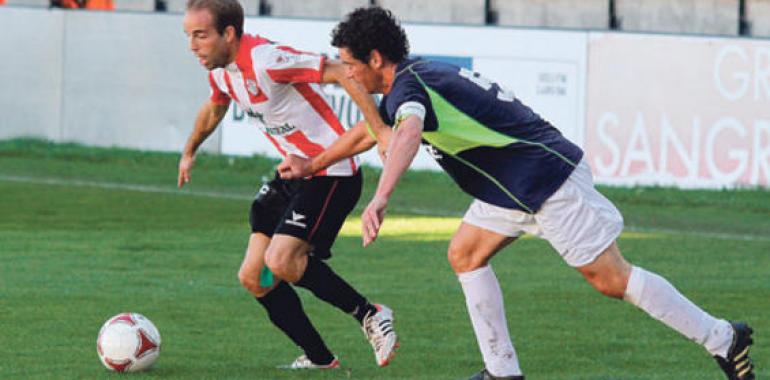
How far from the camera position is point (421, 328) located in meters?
11.1

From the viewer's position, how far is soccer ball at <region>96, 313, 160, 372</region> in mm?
9328

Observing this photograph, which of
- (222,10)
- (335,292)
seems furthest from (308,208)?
(222,10)

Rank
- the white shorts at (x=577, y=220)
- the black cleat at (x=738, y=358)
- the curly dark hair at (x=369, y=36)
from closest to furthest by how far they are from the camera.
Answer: the curly dark hair at (x=369, y=36) → the white shorts at (x=577, y=220) → the black cleat at (x=738, y=358)

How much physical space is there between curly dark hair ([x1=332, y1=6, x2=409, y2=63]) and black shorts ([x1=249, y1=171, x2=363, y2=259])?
173 centimetres

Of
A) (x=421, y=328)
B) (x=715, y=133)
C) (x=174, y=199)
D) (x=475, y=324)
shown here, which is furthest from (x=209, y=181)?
(x=475, y=324)

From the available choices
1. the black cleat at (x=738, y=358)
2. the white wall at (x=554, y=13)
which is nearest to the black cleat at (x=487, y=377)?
the black cleat at (x=738, y=358)

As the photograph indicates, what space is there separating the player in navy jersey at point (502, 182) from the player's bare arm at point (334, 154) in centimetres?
50

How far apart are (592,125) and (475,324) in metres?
12.4

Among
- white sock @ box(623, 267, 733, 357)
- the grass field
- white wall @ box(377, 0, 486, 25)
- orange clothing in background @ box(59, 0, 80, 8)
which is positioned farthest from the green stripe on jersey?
orange clothing in background @ box(59, 0, 80, 8)

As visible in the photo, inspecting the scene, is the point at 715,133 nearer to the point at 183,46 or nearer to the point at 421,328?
the point at 183,46

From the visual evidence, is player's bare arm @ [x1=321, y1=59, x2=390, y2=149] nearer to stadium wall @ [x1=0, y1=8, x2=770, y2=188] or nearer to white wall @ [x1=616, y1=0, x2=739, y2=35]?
stadium wall @ [x1=0, y1=8, x2=770, y2=188]

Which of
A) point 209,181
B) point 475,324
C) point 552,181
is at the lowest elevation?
point 209,181

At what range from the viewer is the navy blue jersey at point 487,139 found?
8.07m

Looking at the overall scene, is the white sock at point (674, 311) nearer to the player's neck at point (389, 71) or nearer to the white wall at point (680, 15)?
the player's neck at point (389, 71)
